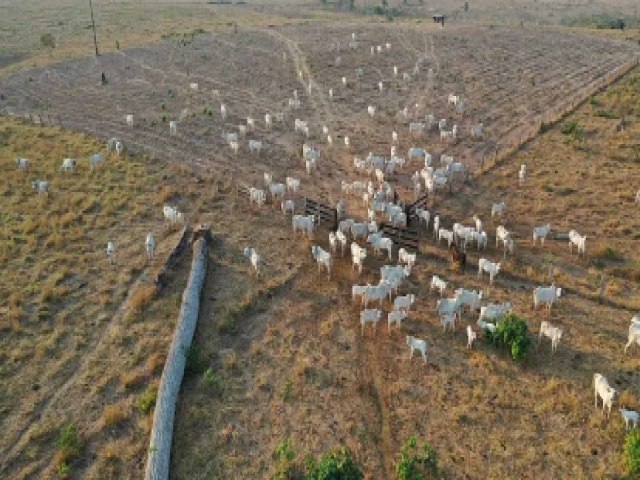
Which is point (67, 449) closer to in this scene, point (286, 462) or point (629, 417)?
point (286, 462)

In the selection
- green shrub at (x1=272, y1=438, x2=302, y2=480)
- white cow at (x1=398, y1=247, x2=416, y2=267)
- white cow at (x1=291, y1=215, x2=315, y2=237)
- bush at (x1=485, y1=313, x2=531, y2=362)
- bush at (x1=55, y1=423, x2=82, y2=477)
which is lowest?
bush at (x1=55, y1=423, x2=82, y2=477)

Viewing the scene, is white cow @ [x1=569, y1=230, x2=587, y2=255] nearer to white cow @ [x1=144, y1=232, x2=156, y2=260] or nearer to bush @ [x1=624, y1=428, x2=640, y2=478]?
bush @ [x1=624, y1=428, x2=640, y2=478]

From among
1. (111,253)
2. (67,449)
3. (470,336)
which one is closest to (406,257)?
(470,336)

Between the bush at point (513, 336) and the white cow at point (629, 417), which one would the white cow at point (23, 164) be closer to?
the bush at point (513, 336)

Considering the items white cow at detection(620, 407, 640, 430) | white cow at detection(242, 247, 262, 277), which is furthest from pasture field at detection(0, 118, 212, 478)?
white cow at detection(620, 407, 640, 430)

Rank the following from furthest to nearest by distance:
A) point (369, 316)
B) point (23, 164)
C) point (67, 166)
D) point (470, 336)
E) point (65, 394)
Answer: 1. point (23, 164)
2. point (67, 166)
3. point (369, 316)
4. point (470, 336)
5. point (65, 394)

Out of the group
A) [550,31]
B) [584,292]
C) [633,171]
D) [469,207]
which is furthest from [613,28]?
[584,292]
